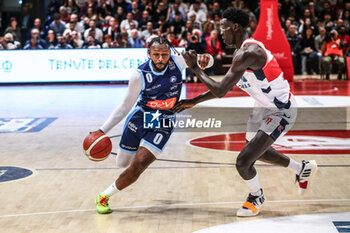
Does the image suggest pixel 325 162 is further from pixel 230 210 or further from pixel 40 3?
pixel 40 3

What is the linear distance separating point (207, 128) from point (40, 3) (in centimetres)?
1443

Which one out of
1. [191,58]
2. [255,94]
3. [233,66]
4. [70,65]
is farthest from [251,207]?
[70,65]

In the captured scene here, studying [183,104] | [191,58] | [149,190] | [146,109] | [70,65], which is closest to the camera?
[191,58]

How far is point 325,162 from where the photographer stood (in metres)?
7.36

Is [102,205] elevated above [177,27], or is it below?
below

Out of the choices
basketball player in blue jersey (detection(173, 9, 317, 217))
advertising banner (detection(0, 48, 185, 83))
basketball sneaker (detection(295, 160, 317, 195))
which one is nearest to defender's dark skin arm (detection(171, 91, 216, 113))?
basketball player in blue jersey (detection(173, 9, 317, 217))

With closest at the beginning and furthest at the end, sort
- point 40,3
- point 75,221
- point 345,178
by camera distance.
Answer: point 75,221, point 345,178, point 40,3

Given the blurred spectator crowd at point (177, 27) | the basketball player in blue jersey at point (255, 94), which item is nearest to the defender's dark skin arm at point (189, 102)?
the basketball player in blue jersey at point (255, 94)

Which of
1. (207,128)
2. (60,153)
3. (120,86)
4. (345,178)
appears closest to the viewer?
(345,178)

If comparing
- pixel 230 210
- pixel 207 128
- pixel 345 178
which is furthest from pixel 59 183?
pixel 207 128

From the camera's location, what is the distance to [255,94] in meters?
5.47

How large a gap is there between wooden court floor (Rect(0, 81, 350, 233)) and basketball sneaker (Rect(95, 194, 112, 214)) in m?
0.06

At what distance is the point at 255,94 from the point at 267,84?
0.62 feet

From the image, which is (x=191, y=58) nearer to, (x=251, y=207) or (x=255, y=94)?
(x=255, y=94)
